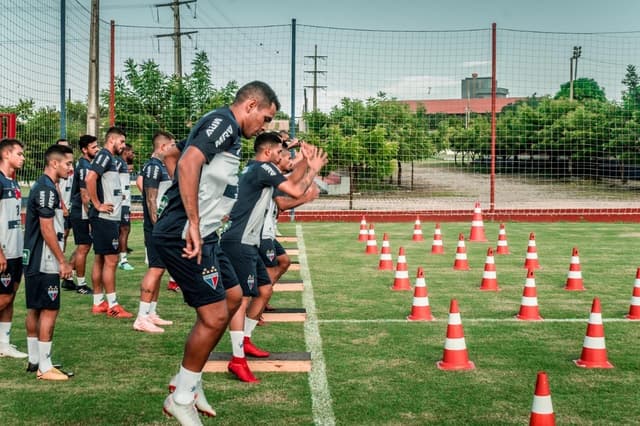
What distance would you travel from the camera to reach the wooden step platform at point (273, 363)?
6.30 metres

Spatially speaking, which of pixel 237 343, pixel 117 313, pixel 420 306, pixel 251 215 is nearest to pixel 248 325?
pixel 237 343

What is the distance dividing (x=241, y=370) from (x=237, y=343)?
223 mm

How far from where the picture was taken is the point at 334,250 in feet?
49.0

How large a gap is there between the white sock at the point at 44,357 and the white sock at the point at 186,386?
177 centimetres

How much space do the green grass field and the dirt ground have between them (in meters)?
12.2

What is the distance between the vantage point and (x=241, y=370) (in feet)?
19.9

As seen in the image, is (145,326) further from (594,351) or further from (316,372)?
(594,351)

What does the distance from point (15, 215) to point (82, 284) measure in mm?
3953

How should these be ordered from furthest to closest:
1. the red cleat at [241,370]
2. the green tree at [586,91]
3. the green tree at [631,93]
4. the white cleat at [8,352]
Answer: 1. the green tree at [586,91]
2. the green tree at [631,93]
3. the white cleat at [8,352]
4. the red cleat at [241,370]

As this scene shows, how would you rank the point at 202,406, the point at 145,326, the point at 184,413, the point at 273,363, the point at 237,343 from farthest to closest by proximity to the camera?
the point at 145,326
the point at 273,363
the point at 237,343
the point at 202,406
the point at 184,413

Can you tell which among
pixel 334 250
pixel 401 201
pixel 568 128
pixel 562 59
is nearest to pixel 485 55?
pixel 562 59

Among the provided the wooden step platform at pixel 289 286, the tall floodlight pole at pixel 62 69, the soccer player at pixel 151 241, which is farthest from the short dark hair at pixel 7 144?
the tall floodlight pole at pixel 62 69

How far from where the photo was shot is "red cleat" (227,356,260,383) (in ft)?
19.7

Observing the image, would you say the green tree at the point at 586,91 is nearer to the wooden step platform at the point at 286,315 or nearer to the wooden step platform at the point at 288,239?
the wooden step platform at the point at 288,239
